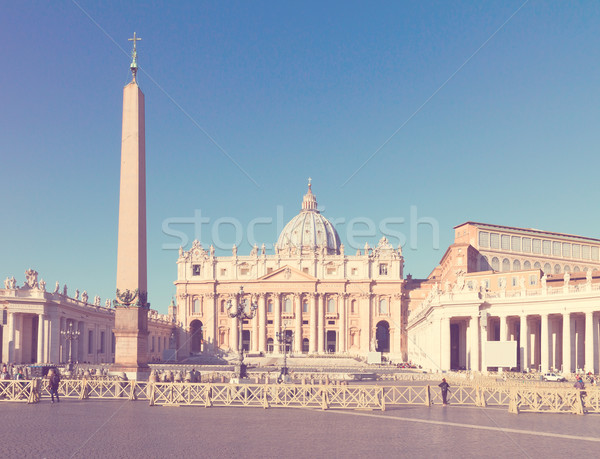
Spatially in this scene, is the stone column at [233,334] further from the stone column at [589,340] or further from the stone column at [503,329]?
the stone column at [589,340]

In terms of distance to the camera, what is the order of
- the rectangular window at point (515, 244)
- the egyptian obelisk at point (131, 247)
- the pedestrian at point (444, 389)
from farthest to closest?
the rectangular window at point (515, 244) → the egyptian obelisk at point (131, 247) → the pedestrian at point (444, 389)

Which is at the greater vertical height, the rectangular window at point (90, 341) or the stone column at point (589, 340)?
the stone column at point (589, 340)

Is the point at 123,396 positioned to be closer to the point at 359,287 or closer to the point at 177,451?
the point at 177,451

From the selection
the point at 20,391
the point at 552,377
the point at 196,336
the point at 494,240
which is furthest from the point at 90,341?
the point at 494,240

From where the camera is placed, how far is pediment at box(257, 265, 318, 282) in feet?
332

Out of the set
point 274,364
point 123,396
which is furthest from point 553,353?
point 123,396

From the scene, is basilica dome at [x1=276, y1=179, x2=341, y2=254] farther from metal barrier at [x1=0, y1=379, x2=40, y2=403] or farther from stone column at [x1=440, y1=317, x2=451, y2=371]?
metal barrier at [x1=0, y1=379, x2=40, y2=403]

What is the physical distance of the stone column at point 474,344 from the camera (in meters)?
48.4

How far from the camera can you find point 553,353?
5009cm

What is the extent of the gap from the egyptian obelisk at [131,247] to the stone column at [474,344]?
28.8 metres

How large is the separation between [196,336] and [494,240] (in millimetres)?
48109

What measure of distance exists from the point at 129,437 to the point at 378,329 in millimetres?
99230

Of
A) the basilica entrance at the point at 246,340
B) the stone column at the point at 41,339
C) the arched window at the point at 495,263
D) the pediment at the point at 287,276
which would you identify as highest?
the arched window at the point at 495,263

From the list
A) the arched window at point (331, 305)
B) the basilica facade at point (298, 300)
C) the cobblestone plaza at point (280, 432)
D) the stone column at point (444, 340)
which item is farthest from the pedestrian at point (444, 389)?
the arched window at point (331, 305)
